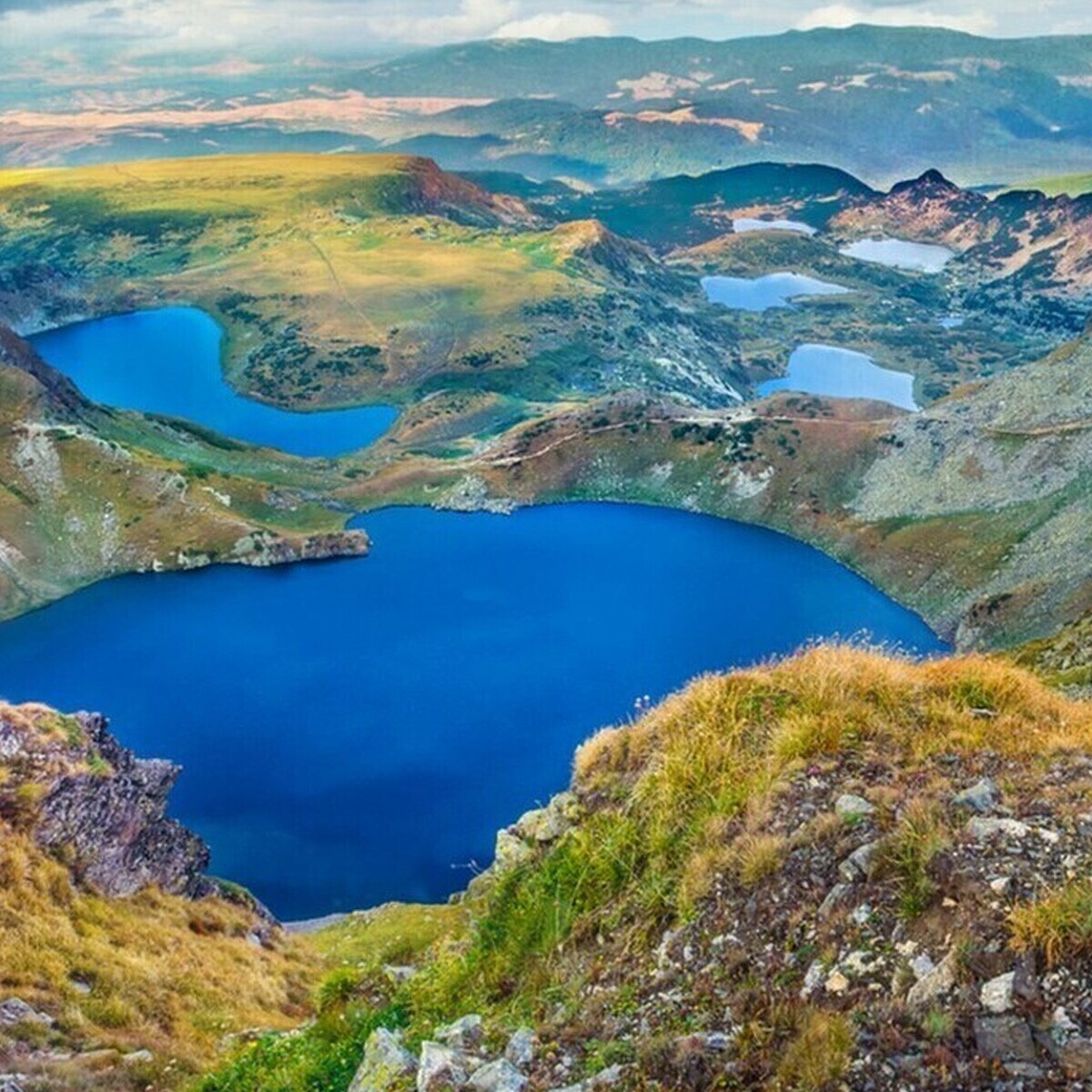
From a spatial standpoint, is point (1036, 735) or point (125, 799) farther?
point (125, 799)

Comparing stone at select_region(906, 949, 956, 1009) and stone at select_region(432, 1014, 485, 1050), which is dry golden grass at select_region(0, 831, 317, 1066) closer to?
stone at select_region(432, 1014, 485, 1050)

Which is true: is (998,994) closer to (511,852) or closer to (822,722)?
(822,722)

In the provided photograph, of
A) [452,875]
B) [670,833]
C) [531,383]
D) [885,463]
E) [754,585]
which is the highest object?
[531,383]

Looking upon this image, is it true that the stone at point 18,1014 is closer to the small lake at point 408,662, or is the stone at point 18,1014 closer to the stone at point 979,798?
the stone at point 979,798

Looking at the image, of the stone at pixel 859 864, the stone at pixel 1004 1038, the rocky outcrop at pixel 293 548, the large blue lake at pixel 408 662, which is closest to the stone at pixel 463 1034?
the stone at pixel 859 864

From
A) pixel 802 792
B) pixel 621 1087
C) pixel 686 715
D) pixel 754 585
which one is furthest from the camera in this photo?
pixel 754 585

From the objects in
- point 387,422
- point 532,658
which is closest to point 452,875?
point 532,658

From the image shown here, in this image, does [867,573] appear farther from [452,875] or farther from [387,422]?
[387,422]

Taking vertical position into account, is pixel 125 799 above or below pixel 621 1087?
above
